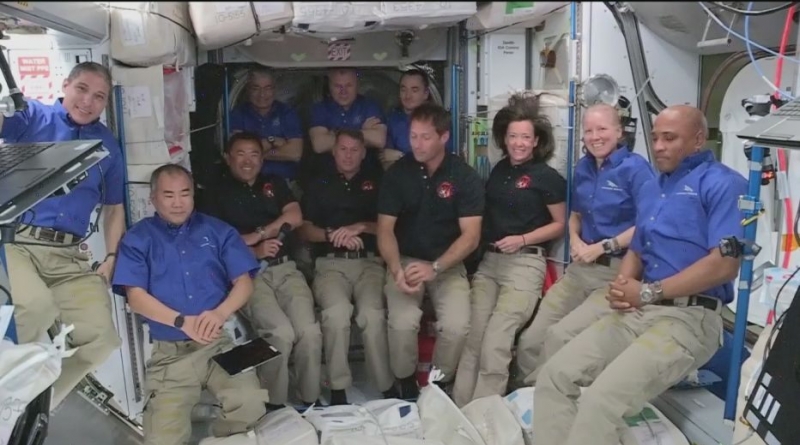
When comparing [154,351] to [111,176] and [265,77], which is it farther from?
[265,77]

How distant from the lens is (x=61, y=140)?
3168mm

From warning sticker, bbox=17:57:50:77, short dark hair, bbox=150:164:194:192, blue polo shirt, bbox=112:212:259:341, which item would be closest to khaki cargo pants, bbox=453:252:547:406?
blue polo shirt, bbox=112:212:259:341

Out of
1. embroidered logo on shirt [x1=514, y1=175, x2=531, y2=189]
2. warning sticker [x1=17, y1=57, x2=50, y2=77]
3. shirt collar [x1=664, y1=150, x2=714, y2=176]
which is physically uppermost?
warning sticker [x1=17, y1=57, x2=50, y2=77]

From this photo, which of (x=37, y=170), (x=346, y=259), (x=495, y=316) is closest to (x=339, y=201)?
(x=346, y=259)

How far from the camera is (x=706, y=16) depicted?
3246mm

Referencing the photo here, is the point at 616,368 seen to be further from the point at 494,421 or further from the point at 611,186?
the point at 611,186

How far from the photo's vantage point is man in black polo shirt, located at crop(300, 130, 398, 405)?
3.78m

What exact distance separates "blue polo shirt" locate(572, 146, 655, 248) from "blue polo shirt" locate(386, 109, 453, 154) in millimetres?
1287

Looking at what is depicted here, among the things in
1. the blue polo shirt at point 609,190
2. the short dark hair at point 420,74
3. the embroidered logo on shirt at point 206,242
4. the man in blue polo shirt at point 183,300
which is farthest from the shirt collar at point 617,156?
the embroidered logo on shirt at point 206,242

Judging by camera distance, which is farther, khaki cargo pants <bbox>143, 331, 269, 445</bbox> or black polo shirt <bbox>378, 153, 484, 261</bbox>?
black polo shirt <bbox>378, 153, 484, 261</bbox>

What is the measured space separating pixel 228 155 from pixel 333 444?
189 cm

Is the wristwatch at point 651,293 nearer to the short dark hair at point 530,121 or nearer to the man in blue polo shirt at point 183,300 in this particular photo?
the short dark hair at point 530,121

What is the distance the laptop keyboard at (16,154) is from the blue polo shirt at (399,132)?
2.64 m

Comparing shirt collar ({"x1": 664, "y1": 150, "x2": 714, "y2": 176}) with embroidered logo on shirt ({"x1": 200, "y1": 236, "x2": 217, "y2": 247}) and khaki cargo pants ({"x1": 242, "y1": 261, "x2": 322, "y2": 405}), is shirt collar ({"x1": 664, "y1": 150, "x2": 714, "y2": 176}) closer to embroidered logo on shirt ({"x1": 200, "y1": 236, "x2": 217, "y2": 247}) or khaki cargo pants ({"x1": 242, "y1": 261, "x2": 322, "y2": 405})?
khaki cargo pants ({"x1": 242, "y1": 261, "x2": 322, "y2": 405})
